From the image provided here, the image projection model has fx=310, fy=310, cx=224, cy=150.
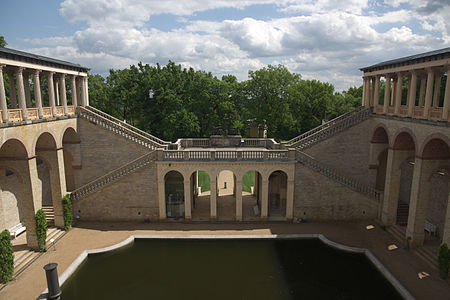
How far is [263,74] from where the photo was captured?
51.9 m

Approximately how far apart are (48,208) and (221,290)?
2037 cm

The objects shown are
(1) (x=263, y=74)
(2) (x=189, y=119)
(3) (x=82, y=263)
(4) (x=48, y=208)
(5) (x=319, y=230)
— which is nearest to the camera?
(3) (x=82, y=263)

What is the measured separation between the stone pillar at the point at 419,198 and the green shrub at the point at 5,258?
29187 mm

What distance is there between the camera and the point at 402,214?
30.5 m

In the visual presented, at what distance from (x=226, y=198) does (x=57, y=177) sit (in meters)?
18.2

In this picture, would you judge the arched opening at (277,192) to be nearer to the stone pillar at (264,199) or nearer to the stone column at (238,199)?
the stone pillar at (264,199)

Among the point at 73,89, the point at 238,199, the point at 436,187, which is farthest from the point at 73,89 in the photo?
the point at 436,187

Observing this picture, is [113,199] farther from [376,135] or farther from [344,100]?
[344,100]

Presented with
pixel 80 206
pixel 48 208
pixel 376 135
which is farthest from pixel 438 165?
pixel 48 208

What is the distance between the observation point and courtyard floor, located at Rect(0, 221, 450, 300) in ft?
65.6

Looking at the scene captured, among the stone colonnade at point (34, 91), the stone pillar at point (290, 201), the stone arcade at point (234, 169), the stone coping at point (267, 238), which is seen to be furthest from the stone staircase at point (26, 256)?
the stone pillar at point (290, 201)

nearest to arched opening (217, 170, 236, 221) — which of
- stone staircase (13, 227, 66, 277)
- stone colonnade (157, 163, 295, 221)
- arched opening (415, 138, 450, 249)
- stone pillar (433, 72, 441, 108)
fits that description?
stone colonnade (157, 163, 295, 221)

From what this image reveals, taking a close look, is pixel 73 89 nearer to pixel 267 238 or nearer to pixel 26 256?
pixel 26 256

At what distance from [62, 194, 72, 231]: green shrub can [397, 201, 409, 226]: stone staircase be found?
30843 mm
